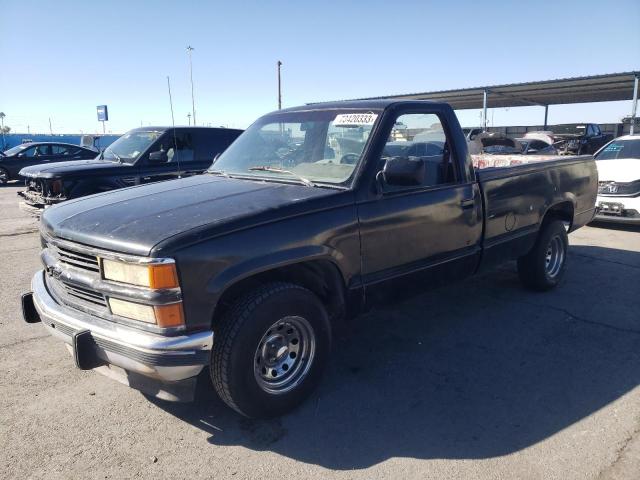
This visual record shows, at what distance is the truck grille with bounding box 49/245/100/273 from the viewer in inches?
108

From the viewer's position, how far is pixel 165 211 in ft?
9.62

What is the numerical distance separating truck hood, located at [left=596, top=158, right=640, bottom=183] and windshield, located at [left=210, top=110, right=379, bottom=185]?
285 inches

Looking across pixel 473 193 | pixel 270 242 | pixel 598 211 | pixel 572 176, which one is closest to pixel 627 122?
pixel 598 211

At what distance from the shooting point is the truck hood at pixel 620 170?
8688 millimetres

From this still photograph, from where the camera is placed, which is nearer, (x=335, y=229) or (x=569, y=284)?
(x=335, y=229)

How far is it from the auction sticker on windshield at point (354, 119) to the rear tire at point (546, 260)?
2647 millimetres

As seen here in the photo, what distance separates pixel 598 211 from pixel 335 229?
767 cm

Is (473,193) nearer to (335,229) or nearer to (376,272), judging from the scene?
A: (376,272)

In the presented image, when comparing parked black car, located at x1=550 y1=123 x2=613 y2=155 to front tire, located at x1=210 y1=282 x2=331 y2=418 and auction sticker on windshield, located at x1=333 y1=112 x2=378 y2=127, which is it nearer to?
auction sticker on windshield, located at x1=333 y1=112 x2=378 y2=127

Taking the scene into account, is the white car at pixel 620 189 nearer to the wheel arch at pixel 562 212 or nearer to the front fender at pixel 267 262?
the wheel arch at pixel 562 212

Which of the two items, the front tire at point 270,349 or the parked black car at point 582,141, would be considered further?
the parked black car at point 582,141

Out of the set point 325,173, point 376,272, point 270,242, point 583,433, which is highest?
point 325,173

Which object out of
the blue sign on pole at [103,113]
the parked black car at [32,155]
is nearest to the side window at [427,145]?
the parked black car at [32,155]

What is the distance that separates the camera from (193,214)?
111 inches
